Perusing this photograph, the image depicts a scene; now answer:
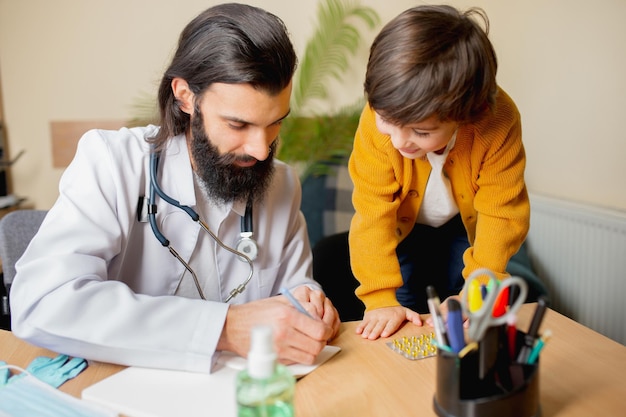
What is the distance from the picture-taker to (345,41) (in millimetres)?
3225

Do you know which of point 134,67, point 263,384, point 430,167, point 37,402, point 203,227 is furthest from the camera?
point 134,67

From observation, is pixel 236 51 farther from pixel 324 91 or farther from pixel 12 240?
pixel 324 91

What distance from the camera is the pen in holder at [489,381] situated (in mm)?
826

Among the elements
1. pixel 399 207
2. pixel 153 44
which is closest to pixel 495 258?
pixel 399 207

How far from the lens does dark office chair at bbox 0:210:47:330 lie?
1.66 m

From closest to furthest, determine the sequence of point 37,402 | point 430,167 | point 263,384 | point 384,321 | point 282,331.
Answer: point 263,384, point 37,402, point 282,331, point 384,321, point 430,167

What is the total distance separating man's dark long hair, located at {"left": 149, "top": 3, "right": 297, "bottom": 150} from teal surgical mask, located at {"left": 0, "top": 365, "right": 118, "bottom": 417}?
64 cm

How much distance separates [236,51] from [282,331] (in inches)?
25.0

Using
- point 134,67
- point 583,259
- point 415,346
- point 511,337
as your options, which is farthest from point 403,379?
point 134,67

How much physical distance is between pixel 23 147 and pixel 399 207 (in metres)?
2.52

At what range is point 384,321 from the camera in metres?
1.28

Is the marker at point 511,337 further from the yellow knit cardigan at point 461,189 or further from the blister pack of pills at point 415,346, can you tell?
the yellow knit cardigan at point 461,189

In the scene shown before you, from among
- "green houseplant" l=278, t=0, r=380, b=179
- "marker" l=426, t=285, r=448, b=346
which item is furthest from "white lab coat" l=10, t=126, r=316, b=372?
"green houseplant" l=278, t=0, r=380, b=179

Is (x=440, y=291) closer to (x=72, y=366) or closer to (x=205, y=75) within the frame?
(x=205, y=75)
